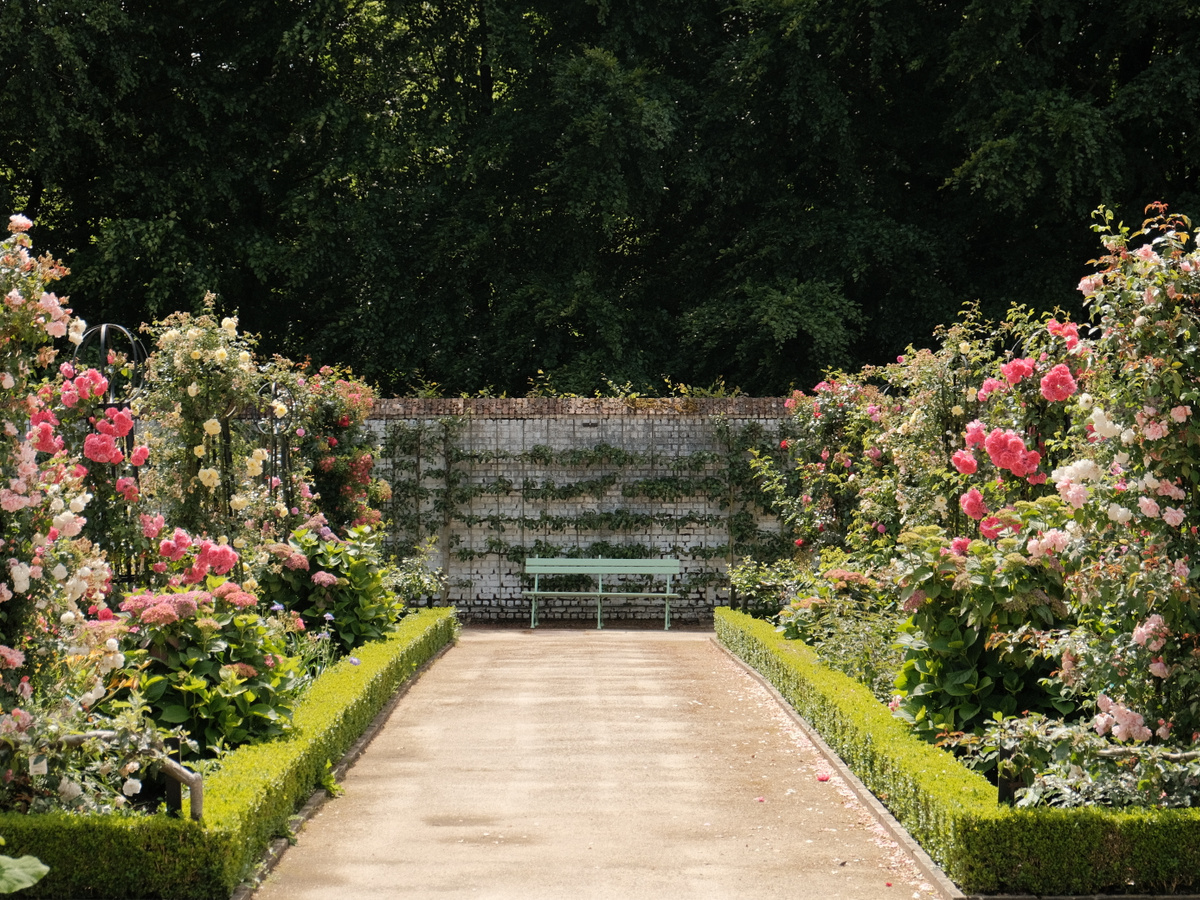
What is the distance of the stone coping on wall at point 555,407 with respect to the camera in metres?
13.9

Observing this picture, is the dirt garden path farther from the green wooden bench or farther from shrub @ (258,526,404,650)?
the green wooden bench

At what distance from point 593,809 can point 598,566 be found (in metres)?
8.23

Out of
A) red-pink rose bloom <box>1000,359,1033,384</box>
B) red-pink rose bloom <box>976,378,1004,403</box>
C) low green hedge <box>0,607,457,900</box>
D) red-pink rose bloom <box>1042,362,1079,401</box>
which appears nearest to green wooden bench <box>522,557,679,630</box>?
red-pink rose bloom <box>976,378,1004,403</box>

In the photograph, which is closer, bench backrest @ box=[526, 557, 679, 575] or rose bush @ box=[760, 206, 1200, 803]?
rose bush @ box=[760, 206, 1200, 803]

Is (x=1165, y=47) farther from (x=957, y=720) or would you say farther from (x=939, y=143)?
(x=957, y=720)

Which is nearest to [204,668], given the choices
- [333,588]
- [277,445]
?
[333,588]

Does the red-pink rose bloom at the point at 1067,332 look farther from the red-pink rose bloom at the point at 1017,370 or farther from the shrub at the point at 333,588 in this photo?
the shrub at the point at 333,588

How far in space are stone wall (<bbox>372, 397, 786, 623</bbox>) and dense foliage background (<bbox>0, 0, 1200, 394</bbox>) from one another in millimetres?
3194

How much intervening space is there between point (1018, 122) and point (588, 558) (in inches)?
322

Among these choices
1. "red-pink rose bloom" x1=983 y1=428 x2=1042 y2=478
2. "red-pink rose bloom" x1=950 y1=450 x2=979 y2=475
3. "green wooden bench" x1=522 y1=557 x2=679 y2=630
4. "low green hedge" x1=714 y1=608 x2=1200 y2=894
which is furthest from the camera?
"green wooden bench" x1=522 y1=557 x2=679 y2=630

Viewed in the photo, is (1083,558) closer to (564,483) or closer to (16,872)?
(16,872)

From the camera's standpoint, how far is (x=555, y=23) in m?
19.6

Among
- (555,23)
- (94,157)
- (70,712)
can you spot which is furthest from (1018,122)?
(70,712)

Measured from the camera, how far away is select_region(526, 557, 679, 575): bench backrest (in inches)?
538
